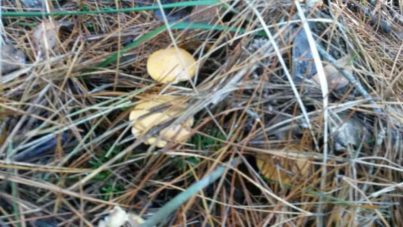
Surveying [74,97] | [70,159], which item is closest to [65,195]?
[70,159]

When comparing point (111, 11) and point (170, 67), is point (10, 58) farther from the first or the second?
point (170, 67)

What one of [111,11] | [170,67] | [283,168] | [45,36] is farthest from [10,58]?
[283,168]

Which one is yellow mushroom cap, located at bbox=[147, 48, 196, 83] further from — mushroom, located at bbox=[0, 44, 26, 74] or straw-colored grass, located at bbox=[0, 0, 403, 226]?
mushroom, located at bbox=[0, 44, 26, 74]

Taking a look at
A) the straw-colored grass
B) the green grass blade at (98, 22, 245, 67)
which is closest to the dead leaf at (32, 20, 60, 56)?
the straw-colored grass

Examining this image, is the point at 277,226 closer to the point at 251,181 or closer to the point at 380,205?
the point at 251,181

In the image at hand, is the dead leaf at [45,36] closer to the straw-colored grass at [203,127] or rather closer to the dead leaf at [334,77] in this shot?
the straw-colored grass at [203,127]

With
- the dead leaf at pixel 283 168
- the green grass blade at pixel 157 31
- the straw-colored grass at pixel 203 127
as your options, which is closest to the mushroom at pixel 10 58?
the straw-colored grass at pixel 203 127

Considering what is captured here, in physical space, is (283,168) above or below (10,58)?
below
